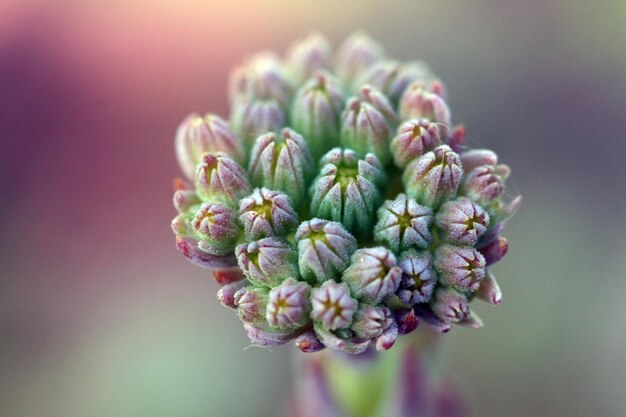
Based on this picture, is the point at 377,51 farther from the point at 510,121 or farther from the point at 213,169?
the point at 510,121

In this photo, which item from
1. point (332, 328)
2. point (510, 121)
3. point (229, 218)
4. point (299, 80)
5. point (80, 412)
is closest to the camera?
point (332, 328)

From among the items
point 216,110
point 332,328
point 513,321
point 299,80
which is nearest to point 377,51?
point 299,80

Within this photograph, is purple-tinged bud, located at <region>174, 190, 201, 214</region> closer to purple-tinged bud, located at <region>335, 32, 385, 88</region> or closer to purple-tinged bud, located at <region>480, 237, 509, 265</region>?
purple-tinged bud, located at <region>335, 32, 385, 88</region>

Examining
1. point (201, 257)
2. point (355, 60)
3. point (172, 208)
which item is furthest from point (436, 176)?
point (172, 208)

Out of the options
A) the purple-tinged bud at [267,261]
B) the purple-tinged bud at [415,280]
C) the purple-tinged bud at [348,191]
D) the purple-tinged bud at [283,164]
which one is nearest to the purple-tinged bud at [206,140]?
the purple-tinged bud at [283,164]

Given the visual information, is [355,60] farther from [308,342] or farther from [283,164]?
[308,342]

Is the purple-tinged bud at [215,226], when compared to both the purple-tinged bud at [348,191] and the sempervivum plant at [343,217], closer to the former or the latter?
the sempervivum plant at [343,217]
